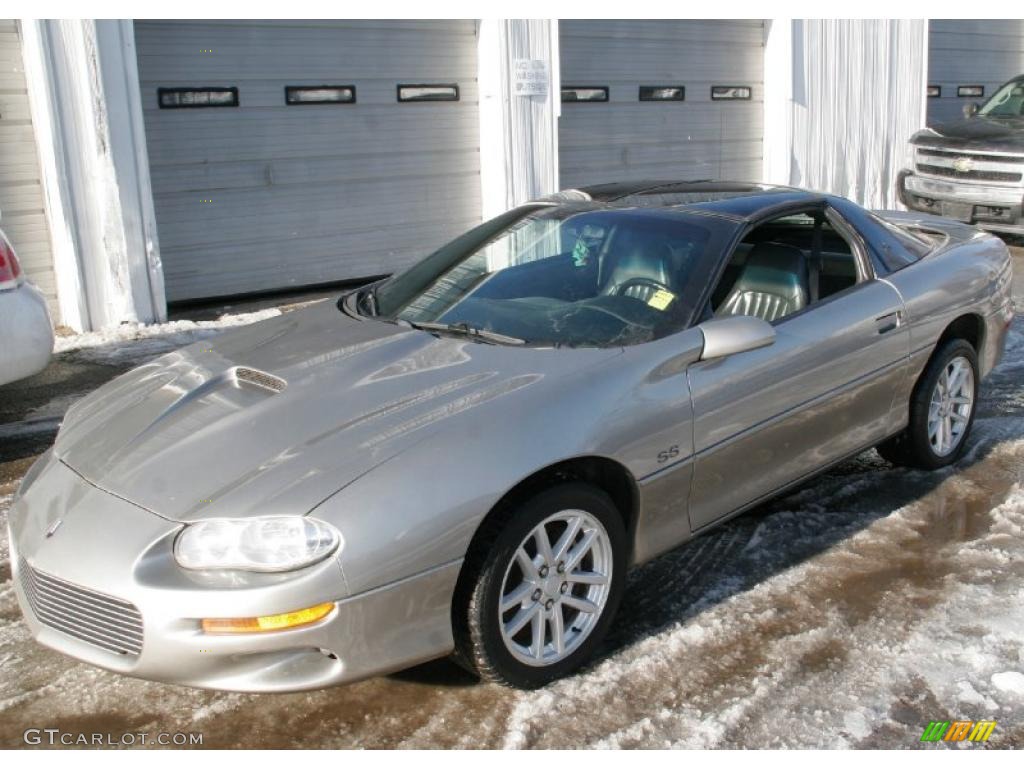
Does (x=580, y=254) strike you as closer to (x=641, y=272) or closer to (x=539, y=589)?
(x=641, y=272)

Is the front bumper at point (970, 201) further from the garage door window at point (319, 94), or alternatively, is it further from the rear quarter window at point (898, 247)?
the rear quarter window at point (898, 247)

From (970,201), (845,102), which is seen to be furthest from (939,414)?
(845,102)

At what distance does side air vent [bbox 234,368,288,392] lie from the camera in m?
3.43

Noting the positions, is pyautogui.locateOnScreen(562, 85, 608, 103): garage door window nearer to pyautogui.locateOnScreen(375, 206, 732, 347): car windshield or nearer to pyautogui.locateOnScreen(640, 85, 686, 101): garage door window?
pyautogui.locateOnScreen(640, 85, 686, 101): garage door window

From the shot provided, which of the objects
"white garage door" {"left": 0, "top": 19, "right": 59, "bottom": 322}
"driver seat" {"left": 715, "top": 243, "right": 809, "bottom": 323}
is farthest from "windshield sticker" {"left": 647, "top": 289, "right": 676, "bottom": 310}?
"white garage door" {"left": 0, "top": 19, "right": 59, "bottom": 322}

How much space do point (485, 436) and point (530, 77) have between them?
742 centimetres

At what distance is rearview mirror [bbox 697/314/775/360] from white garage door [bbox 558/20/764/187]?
24.1 ft

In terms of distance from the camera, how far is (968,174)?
1103 centimetres

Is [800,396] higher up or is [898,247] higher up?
[898,247]

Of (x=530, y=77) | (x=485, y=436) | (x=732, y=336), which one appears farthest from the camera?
(x=530, y=77)

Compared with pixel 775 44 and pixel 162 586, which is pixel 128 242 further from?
pixel 775 44
